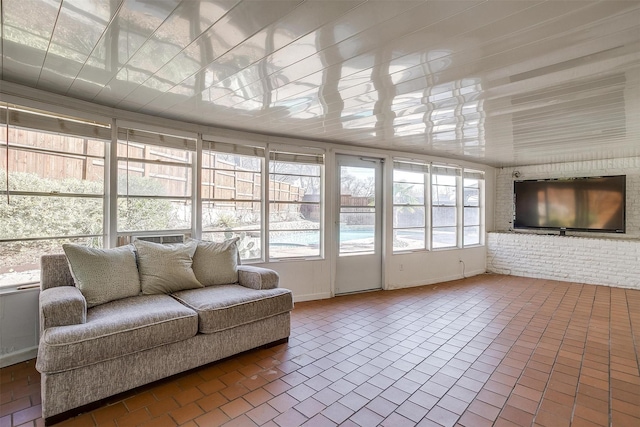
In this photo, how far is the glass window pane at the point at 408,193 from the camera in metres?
5.10

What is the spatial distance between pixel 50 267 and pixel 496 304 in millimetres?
4823

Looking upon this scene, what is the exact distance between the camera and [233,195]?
150 inches

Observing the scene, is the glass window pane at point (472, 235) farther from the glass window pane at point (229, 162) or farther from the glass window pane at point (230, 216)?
the glass window pane at point (229, 162)

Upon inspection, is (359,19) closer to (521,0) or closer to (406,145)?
(521,0)

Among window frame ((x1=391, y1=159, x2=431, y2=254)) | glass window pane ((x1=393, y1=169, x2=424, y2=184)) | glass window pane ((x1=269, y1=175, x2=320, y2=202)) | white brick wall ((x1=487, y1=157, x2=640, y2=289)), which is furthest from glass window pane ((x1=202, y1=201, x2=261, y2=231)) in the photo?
white brick wall ((x1=487, y1=157, x2=640, y2=289))

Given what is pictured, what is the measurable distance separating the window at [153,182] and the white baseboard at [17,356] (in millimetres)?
1134

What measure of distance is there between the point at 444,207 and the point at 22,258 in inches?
224

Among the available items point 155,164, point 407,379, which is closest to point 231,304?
point 407,379

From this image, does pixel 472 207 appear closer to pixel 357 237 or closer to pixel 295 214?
pixel 357 237

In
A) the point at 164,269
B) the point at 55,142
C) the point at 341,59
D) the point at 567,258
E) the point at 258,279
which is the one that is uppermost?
the point at 341,59

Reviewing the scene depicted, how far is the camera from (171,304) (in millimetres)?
2396

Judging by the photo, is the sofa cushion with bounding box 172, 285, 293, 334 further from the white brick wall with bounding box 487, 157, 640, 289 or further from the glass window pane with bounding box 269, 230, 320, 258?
the white brick wall with bounding box 487, 157, 640, 289

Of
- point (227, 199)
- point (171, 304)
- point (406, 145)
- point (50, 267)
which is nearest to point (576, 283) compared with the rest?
point (406, 145)

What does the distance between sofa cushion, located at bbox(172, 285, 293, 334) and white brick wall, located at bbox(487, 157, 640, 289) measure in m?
5.22
